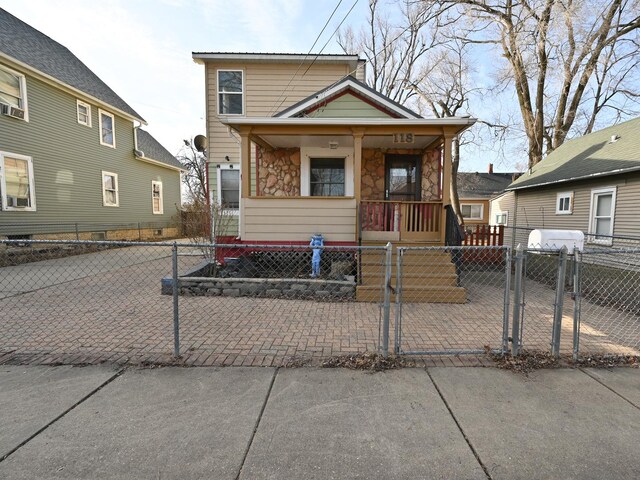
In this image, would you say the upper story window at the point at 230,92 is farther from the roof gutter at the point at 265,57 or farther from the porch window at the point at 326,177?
the porch window at the point at 326,177

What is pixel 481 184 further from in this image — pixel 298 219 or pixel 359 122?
pixel 298 219

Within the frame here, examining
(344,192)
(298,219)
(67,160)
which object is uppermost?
(67,160)

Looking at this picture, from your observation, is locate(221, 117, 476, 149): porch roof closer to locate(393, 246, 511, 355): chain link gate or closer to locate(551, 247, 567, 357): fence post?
locate(393, 246, 511, 355): chain link gate

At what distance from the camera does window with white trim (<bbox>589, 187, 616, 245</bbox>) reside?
889 centimetres

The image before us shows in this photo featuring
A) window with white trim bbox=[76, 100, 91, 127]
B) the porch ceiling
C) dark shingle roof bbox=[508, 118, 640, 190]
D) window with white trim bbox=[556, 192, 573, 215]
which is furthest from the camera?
window with white trim bbox=[76, 100, 91, 127]

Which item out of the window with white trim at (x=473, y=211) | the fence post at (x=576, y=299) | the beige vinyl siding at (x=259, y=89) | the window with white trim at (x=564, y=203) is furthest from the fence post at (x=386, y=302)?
the window with white trim at (x=473, y=211)

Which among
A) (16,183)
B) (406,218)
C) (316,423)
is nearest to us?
(316,423)

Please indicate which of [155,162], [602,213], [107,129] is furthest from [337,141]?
[155,162]

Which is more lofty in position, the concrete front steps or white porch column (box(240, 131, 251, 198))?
white porch column (box(240, 131, 251, 198))

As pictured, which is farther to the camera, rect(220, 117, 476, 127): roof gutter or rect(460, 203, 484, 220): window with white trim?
rect(460, 203, 484, 220): window with white trim

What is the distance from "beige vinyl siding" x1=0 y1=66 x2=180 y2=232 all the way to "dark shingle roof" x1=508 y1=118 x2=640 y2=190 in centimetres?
1805

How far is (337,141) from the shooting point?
8.10 m

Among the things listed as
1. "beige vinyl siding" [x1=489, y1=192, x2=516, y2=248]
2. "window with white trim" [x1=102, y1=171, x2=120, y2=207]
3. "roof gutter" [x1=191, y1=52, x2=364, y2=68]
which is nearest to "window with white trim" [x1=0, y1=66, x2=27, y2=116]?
"window with white trim" [x1=102, y1=171, x2=120, y2=207]

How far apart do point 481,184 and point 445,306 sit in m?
27.7
